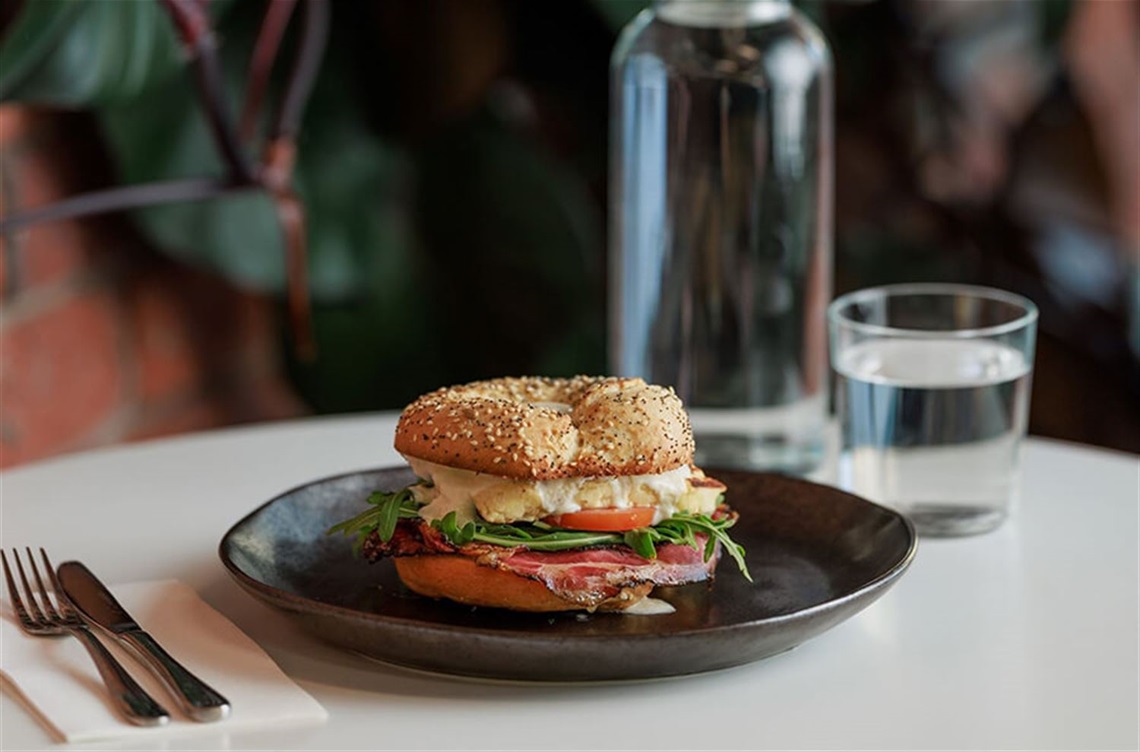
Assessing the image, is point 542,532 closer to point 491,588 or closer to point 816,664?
point 491,588

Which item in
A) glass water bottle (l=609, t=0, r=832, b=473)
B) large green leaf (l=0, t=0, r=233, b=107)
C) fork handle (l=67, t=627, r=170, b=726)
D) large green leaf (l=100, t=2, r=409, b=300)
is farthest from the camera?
large green leaf (l=100, t=2, r=409, b=300)

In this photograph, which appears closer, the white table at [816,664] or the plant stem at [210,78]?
the white table at [816,664]

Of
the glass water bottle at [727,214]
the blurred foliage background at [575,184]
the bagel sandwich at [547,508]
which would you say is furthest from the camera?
the blurred foliage background at [575,184]

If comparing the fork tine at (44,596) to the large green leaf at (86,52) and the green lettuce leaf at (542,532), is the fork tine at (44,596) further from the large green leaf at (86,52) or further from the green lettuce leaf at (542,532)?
the large green leaf at (86,52)

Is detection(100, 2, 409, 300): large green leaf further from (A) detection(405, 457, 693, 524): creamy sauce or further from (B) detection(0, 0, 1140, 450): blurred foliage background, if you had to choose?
(A) detection(405, 457, 693, 524): creamy sauce

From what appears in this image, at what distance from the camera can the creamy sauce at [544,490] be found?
86cm

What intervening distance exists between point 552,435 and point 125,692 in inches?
9.9

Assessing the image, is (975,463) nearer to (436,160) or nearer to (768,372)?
(768,372)

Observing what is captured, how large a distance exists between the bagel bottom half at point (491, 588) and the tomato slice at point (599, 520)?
36 mm

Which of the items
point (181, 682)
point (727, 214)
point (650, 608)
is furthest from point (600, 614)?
point (727, 214)

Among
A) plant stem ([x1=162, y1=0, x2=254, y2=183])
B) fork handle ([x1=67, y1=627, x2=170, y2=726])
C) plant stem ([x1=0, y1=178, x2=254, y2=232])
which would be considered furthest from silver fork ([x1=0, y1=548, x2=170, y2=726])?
plant stem ([x1=162, y1=0, x2=254, y2=183])

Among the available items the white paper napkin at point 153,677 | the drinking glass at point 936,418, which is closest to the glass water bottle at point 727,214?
the drinking glass at point 936,418

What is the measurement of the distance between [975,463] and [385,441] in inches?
18.7

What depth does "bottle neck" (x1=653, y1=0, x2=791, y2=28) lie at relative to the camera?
4.14 ft
